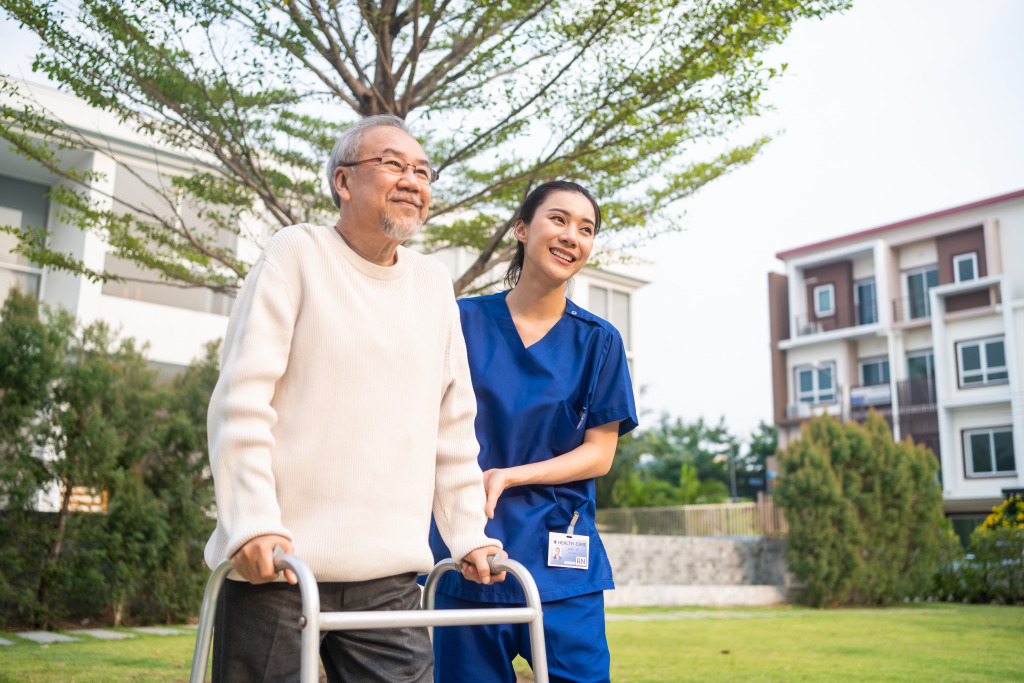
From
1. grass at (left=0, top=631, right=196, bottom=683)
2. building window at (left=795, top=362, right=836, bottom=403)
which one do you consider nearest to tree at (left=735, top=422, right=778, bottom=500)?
building window at (left=795, top=362, right=836, bottom=403)

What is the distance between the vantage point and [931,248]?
93.4 feet

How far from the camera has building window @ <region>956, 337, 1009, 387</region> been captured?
2578 cm

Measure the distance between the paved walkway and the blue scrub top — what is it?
19.5ft

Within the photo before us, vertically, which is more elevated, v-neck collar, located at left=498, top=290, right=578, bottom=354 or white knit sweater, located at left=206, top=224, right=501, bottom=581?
v-neck collar, located at left=498, top=290, right=578, bottom=354

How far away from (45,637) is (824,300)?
92.9 ft

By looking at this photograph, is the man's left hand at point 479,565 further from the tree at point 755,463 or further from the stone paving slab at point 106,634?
the tree at point 755,463

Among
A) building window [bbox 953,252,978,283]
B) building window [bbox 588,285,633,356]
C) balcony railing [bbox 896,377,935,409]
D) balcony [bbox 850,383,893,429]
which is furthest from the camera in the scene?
balcony [bbox 850,383,893,429]

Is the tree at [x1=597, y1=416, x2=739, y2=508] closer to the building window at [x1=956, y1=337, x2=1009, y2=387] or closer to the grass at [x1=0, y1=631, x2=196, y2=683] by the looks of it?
the building window at [x1=956, y1=337, x2=1009, y2=387]

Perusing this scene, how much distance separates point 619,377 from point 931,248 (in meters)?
29.2

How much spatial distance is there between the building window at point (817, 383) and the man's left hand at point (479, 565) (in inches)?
1176

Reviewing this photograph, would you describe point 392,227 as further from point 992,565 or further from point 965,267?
point 965,267

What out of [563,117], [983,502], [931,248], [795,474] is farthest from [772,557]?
[931,248]

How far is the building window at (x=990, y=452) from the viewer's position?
2530 cm

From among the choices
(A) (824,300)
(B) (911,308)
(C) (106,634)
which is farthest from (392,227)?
(A) (824,300)
